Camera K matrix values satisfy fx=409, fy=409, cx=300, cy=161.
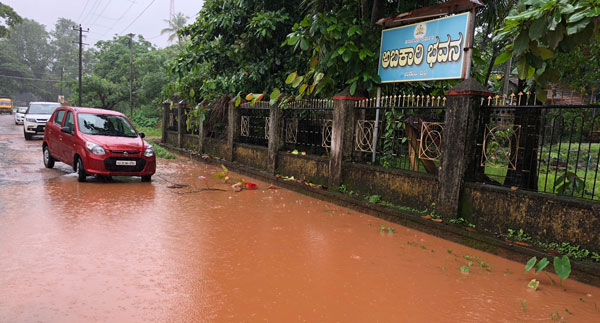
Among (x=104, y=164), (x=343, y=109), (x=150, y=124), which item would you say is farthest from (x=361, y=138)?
(x=150, y=124)

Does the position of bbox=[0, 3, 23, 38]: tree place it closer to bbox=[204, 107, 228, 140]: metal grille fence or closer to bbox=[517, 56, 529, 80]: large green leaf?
bbox=[204, 107, 228, 140]: metal grille fence

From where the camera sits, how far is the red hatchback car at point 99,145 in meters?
8.61

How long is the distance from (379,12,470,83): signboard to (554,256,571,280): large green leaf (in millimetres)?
3177

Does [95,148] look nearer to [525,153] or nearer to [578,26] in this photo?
[525,153]

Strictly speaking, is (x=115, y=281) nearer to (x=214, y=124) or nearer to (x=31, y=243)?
(x=31, y=243)

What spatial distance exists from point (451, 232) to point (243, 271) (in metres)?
3.22

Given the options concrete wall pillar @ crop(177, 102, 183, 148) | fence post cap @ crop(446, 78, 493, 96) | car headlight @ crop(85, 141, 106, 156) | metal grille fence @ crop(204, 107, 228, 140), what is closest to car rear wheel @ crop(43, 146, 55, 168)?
car headlight @ crop(85, 141, 106, 156)

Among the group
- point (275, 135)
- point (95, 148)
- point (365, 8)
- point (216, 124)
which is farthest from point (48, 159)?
point (365, 8)

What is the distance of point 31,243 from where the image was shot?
15.7 feet

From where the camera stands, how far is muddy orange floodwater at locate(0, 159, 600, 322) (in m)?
3.40

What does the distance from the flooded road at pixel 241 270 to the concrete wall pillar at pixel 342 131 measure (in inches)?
55.6

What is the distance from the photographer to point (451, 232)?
19.3 feet

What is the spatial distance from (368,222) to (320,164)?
2567 mm

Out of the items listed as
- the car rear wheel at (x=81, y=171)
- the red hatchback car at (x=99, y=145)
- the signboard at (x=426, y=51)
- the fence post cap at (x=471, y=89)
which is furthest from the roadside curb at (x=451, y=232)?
the car rear wheel at (x=81, y=171)
